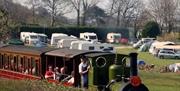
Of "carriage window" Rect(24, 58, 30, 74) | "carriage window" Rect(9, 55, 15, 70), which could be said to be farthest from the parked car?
"carriage window" Rect(24, 58, 30, 74)

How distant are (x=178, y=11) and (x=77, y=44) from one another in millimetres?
47435

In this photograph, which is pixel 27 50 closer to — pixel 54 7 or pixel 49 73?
pixel 49 73

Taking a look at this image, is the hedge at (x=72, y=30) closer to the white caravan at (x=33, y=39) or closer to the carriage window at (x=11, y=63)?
the white caravan at (x=33, y=39)

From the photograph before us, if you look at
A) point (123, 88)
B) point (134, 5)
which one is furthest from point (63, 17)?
point (123, 88)

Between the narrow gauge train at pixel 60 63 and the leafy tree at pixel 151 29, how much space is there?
64219mm

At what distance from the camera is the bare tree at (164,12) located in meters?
101

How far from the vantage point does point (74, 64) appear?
820 inches

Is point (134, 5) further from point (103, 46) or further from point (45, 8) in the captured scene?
point (103, 46)

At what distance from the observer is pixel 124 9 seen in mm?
112875

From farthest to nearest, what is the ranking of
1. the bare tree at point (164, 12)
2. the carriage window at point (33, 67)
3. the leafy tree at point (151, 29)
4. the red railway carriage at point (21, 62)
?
the bare tree at point (164, 12)
the leafy tree at point (151, 29)
the carriage window at point (33, 67)
the red railway carriage at point (21, 62)

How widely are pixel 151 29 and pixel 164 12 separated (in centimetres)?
1051

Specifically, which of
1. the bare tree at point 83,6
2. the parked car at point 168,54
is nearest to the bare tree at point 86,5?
the bare tree at point 83,6

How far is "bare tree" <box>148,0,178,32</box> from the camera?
331 feet

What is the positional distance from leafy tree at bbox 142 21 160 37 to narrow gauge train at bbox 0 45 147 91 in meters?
64.2
